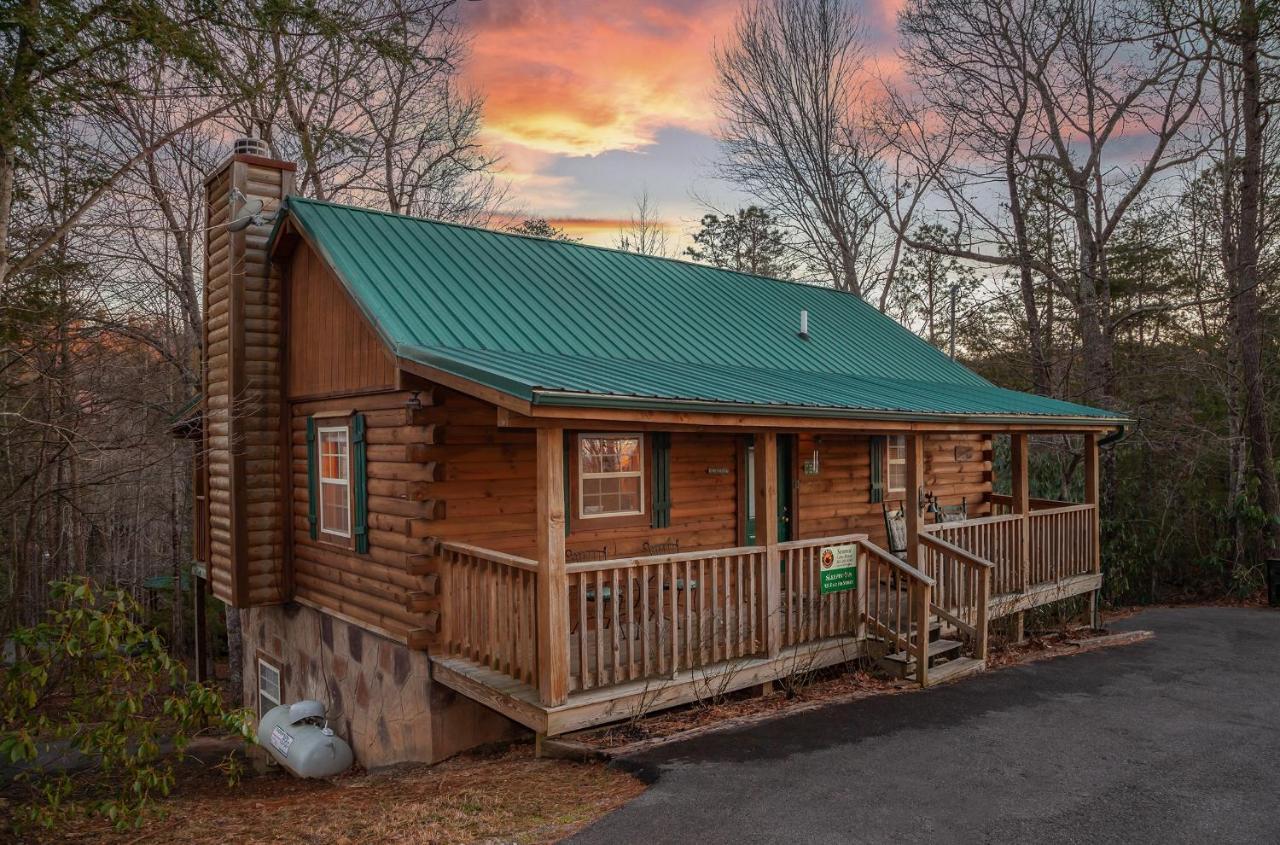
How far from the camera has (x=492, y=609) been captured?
727cm

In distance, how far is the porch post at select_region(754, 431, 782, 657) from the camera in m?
8.02

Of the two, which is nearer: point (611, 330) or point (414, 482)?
point (414, 482)

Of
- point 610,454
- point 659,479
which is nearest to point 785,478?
point 659,479

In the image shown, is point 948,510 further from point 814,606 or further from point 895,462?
point 814,606

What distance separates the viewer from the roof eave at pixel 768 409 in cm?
609

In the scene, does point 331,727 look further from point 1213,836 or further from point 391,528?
point 1213,836

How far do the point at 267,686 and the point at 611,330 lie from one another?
23.5ft

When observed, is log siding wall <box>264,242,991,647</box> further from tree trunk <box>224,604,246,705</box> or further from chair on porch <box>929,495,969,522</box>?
tree trunk <box>224,604,246,705</box>

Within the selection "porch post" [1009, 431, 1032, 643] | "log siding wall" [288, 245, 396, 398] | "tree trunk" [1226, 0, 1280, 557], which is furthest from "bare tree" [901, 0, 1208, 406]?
"log siding wall" [288, 245, 396, 398]

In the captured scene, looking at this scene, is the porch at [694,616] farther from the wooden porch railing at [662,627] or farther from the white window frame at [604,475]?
the white window frame at [604,475]

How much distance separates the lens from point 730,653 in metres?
7.78

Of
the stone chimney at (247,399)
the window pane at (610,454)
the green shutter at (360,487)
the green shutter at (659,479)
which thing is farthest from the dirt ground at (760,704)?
the stone chimney at (247,399)

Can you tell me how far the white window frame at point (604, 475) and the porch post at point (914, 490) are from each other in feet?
10.4

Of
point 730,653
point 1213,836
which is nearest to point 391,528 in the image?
point 730,653
